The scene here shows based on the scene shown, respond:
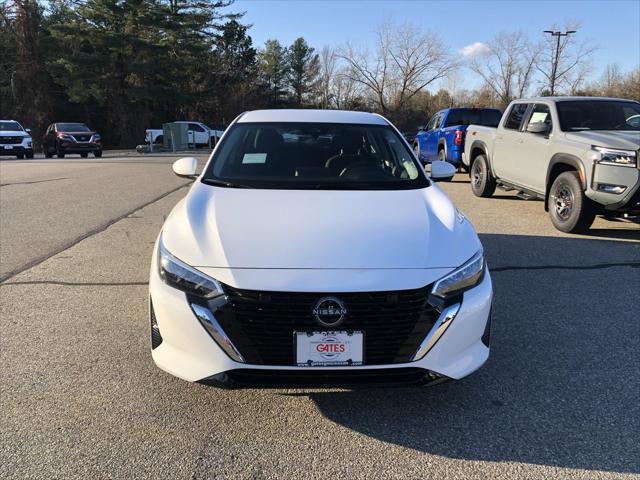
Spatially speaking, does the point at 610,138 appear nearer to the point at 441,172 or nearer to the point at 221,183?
the point at 441,172

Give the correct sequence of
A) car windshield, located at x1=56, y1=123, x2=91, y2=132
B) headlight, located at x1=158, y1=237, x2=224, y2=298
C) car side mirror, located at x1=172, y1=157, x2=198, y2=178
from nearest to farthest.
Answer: headlight, located at x1=158, y1=237, x2=224, y2=298, car side mirror, located at x1=172, y1=157, x2=198, y2=178, car windshield, located at x1=56, y1=123, x2=91, y2=132

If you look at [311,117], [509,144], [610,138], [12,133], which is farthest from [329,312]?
[12,133]

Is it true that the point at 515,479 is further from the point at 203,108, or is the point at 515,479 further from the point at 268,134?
the point at 203,108

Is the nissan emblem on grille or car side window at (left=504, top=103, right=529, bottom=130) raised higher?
car side window at (left=504, top=103, right=529, bottom=130)

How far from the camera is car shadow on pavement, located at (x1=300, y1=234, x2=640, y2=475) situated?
2.61 meters

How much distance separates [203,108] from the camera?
51.3 metres

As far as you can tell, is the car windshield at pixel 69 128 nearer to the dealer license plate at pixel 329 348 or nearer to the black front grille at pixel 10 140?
the black front grille at pixel 10 140

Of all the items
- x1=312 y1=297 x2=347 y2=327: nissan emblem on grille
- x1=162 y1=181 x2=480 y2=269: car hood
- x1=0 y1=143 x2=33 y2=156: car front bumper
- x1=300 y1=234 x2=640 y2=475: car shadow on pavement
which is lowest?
x1=300 y1=234 x2=640 y2=475: car shadow on pavement

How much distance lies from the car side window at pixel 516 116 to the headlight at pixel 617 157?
2.43 metres

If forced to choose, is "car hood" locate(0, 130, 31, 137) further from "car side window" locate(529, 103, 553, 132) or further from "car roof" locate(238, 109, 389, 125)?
"car roof" locate(238, 109, 389, 125)

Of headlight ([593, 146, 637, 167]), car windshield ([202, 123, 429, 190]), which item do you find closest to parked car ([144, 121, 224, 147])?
headlight ([593, 146, 637, 167])

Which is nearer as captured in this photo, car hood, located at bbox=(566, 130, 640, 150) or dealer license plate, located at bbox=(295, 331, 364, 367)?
dealer license plate, located at bbox=(295, 331, 364, 367)

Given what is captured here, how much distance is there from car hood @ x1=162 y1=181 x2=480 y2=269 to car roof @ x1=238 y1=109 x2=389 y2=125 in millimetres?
1154

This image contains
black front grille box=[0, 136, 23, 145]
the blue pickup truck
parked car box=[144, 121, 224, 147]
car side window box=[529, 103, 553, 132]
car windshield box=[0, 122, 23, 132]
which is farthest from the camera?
parked car box=[144, 121, 224, 147]
